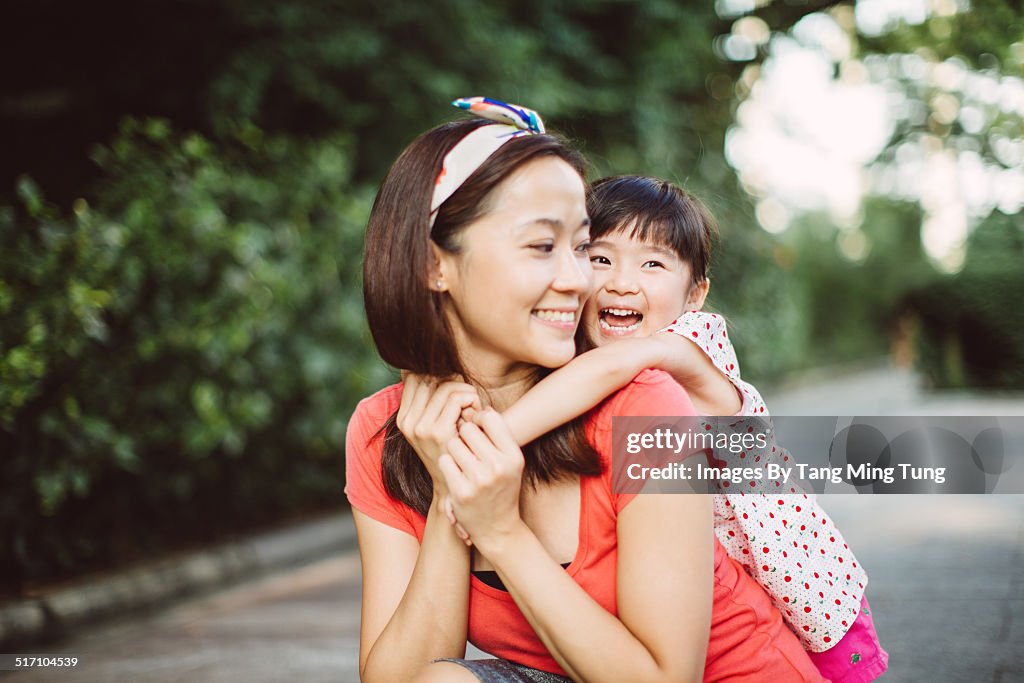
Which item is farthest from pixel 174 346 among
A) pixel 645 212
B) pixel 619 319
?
pixel 645 212

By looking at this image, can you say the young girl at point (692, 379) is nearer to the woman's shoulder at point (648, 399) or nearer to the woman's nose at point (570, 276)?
the woman's shoulder at point (648, 399)

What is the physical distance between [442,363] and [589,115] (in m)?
6.84

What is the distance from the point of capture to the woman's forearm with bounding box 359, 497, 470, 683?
1589 millimetres

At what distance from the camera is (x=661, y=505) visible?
1507 mm

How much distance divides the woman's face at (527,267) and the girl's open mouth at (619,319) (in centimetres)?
53

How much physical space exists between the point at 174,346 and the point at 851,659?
3468mm

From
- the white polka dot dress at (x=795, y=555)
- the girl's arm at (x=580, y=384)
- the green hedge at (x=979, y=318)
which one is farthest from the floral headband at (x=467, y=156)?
the green hedge at (x=979, y=318)

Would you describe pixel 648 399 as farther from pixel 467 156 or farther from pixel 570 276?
pixel 467 156

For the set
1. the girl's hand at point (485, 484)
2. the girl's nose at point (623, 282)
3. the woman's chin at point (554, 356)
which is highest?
the girl's nose at point (623, 282)

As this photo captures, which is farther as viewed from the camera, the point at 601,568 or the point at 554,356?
the point at 554,356

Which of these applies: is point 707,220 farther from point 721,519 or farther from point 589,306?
point 721,519

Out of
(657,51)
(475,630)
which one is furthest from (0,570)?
(657,51)

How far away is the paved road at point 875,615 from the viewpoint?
3.34m

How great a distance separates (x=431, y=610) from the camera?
5.23ft
